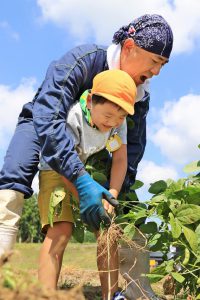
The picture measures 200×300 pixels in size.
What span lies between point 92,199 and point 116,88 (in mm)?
498

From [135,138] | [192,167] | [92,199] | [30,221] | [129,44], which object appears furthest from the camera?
[30,221]

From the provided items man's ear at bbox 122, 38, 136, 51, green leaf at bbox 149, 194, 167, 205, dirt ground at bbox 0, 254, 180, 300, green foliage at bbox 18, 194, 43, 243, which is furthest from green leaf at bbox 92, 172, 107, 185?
green foliage at bbox 18, 194, 43, 243

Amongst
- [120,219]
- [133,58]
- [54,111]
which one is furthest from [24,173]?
[133,58]

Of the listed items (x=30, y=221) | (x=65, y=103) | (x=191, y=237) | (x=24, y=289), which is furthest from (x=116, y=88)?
(x=30, y=221)

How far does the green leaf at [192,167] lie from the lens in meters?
2.53

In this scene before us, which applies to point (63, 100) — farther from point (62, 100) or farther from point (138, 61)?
point (138, 61)

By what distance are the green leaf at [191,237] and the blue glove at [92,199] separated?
1.02 feet

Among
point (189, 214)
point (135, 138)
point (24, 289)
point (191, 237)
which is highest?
point (135, 138)

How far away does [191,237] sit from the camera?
208 cm

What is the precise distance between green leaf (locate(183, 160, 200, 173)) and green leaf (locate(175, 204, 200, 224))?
1.30ft

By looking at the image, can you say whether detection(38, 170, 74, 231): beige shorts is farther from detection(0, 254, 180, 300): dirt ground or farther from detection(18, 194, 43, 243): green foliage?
detection(18, 194, 43, 243): green foliage

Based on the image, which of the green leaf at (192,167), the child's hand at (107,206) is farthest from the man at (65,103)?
the green leaf at (192,167)

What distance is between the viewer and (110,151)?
7.99 feet

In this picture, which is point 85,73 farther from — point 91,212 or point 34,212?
point 34,212
